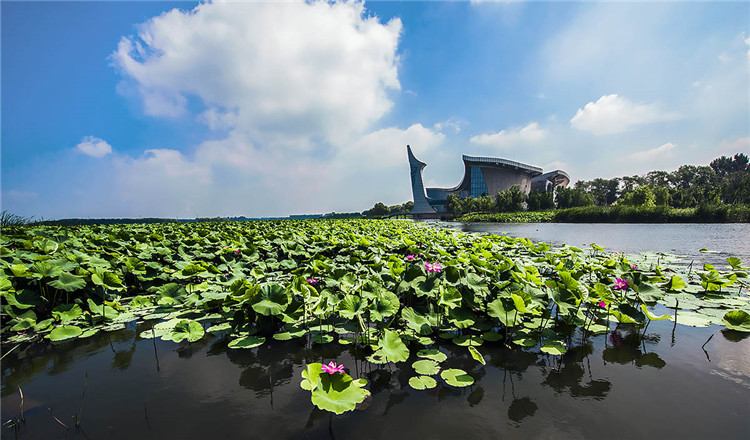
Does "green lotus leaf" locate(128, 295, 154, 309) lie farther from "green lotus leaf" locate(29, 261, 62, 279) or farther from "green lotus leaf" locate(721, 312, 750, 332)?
"green lotus leaf" locate(721, 312, 750, 332)

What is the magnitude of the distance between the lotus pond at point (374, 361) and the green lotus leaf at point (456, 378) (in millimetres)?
11

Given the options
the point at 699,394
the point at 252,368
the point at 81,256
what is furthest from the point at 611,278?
the point at 81,256

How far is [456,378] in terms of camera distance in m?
1.95

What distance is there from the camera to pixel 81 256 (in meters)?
3.54

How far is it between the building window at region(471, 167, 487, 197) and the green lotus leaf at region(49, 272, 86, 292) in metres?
78.3

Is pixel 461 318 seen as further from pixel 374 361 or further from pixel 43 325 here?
pixel 43 325

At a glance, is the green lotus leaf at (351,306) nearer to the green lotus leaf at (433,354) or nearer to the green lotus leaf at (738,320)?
the green lotus leaf at (433,354)

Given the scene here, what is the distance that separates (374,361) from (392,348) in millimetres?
253

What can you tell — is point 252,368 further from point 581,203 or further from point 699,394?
point 581,203

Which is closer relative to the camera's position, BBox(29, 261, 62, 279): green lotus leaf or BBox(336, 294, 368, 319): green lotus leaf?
BBox(336, 294, 368, 319): green lotus leaf

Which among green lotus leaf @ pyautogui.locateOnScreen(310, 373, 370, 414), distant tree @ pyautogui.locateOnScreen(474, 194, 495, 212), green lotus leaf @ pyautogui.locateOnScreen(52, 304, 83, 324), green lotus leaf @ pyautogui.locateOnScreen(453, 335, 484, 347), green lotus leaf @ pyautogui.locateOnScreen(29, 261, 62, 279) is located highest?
distant tree @ pyautogui.locateOnScreen(474, 194, 495, 212)

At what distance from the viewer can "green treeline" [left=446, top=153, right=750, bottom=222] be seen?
26688 mm

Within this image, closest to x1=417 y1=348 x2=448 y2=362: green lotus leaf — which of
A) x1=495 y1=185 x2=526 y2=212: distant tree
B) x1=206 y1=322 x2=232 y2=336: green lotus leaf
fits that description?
x1=206 y1=322 x2=232 y2=336: green lotus leaf

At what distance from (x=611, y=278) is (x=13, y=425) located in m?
5.36
